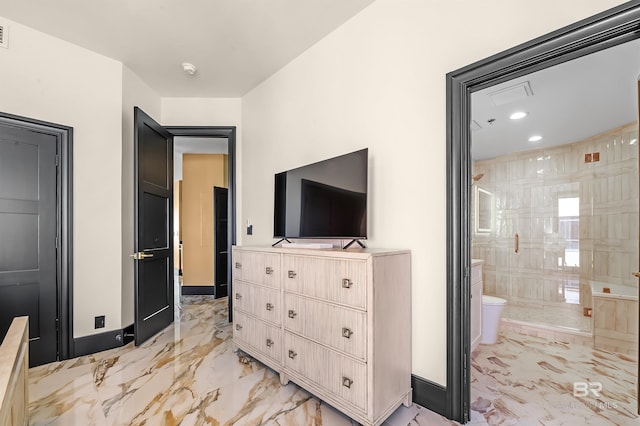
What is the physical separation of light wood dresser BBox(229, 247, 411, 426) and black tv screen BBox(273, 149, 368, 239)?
0.86ft

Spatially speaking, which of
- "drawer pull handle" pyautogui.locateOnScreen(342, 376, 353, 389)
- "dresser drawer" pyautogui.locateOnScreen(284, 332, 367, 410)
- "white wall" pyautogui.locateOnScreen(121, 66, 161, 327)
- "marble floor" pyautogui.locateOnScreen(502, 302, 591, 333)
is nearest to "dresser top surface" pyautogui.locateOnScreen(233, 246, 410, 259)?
"dresser drawer" pyautogui.locateOnScreen(284, 332, 367, 410)

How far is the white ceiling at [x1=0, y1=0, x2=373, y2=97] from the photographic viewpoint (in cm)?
226

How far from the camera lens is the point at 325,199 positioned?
2.27 m

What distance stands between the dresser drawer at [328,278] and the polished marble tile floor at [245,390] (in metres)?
0.69

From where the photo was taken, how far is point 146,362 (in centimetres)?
257

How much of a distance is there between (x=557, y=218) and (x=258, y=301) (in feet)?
13.6

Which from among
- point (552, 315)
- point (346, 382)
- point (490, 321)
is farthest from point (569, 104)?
point (346, 382)

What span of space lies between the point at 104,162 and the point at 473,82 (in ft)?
10.3

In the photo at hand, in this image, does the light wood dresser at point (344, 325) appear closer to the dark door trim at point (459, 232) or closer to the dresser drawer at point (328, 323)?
the dresser drawer at point (328, 323)

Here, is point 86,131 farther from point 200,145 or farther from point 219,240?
point 219,240

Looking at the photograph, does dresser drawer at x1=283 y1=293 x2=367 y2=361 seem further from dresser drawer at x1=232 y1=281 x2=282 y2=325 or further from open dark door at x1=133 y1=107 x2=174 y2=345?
open dark door at x1=133 y1=107 x2=174 y2=345

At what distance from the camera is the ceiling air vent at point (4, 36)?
7.96 feet

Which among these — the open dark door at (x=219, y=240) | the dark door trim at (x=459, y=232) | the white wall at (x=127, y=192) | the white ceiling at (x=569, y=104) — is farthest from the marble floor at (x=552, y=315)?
the white wall at (x=127, y=192)

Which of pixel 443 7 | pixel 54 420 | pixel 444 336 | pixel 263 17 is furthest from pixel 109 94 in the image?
pixel 444 336
